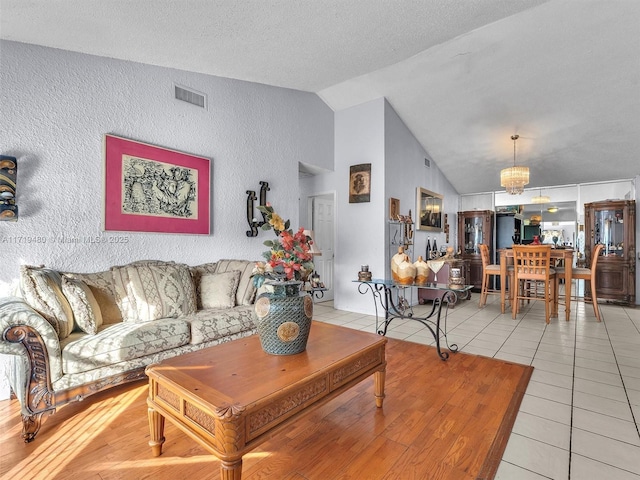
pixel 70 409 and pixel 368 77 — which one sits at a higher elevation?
pixel 368 77

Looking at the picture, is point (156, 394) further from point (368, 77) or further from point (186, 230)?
point (368, 77)

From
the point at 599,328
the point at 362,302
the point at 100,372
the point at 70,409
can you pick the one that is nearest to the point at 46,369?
the point at 100,372

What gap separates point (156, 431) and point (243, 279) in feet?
6.00

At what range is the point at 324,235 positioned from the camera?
19.9 ft

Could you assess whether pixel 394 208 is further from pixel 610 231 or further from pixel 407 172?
pixel 610 231

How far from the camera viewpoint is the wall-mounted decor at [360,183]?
198 inches

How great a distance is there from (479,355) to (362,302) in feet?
6.87

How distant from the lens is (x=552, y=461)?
1652 mm

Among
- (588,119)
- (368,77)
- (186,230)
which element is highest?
(368,77)

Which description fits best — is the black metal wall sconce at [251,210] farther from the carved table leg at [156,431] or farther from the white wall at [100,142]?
the carved table leg at [156,431]

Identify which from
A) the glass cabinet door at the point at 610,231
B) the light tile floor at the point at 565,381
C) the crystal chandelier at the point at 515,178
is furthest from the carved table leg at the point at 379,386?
the glass cabinet door at the point at 610,231

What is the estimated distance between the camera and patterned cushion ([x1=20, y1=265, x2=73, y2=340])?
2.13 m

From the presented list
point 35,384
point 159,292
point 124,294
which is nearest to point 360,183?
point 159,292

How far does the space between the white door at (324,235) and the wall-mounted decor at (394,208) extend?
1.31m
